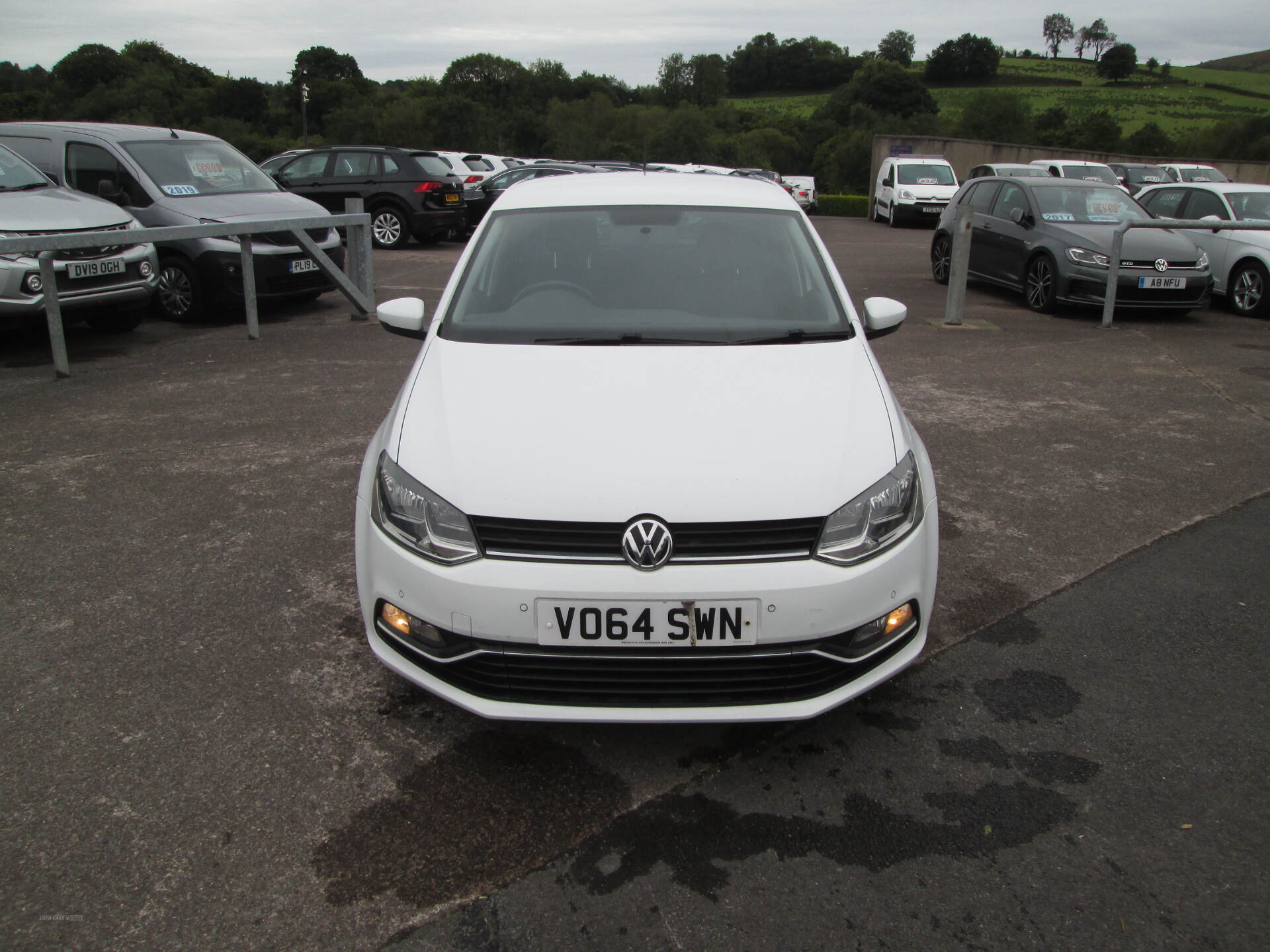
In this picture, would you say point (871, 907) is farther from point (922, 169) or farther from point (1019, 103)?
point (1019, 103)

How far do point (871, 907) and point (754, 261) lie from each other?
240 cm

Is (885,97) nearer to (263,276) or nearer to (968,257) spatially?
(968,257)

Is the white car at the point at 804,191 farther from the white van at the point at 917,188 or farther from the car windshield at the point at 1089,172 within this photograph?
the car windshield at the point at 1089,172

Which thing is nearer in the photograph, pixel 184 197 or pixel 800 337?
pixel 800 337

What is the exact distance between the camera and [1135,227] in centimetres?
1015

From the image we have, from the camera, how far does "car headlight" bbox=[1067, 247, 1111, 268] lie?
1015 centimetres

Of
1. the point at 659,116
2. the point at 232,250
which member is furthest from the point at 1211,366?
the point at 659,116

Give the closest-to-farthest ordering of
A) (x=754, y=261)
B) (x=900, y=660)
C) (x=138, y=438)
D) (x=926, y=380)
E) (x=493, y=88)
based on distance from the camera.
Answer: (x=900, y=660)
(x=754, y=261)
(x=138, y=438)
(x=926, y=380)
(x=493, y=88)

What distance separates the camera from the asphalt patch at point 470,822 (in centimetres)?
231

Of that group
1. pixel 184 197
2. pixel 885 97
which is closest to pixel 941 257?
pixel 184 197

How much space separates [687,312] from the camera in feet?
11.5

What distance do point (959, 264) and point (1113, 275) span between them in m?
1.58

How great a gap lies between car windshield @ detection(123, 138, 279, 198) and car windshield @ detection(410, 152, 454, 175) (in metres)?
5.71

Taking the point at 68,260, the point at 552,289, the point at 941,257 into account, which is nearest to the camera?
the point at 552,289
